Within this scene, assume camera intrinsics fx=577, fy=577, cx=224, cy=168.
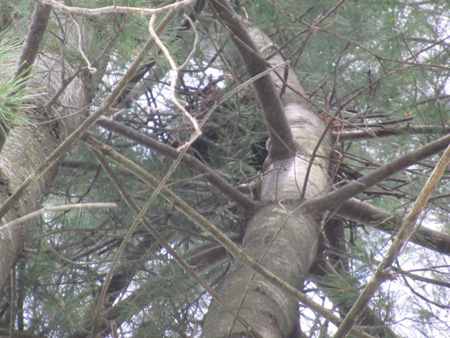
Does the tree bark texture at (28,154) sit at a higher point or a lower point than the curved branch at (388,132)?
lower

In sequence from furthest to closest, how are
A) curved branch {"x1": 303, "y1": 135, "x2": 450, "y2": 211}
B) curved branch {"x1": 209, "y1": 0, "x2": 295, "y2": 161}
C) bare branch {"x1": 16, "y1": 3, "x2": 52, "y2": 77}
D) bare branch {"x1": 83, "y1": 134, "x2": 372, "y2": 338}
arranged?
1. curved branch {"x1": 209, "y1": 0, "x2": 295, "y2": 161}
2. curved branch {"x1": 303, "y1": 135, "x2": 450, "y2": 211}
3. bare branch {"x1": 83, "y1": 134, "x2": 372, "y2": 338}
4. bare branch {"x1": 16, "y1": 3, "x2": 52, "y2": 77}

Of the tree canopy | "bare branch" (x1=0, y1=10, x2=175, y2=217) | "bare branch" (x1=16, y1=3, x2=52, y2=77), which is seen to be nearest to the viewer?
"bare branch" (x1=0, y1=10, x2=175, y2=217)

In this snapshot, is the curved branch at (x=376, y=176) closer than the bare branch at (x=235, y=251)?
No

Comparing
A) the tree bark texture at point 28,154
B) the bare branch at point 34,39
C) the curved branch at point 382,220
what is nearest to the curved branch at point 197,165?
the tree bark texture at point 28,154

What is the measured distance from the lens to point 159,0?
1.47 meters

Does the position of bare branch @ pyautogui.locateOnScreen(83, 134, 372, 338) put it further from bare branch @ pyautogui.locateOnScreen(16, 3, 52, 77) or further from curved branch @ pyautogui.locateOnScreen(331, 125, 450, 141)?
curved branch @ pyautogui.locateOnScreen(331, 125, 450, 141)

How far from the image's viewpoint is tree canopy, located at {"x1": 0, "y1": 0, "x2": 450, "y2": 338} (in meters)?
1.21

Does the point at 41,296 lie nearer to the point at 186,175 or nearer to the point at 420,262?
the point at 186,175

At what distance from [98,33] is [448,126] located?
105 centimetres

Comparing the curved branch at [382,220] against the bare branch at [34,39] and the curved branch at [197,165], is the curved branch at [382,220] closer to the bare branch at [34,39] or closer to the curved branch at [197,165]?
the curved branch at [197,165]

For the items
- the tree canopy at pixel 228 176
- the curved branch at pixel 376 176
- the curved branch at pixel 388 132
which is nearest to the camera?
the tree canopy at pixel 228 176

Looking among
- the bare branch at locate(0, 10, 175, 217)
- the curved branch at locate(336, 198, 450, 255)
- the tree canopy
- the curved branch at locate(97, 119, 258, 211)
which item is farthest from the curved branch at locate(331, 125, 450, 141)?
the bare branch at locate(0, 10, 175, 217)

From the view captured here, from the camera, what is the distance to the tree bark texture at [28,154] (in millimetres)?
1171

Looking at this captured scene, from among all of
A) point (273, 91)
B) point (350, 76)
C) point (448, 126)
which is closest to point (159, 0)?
point (273, 91)
